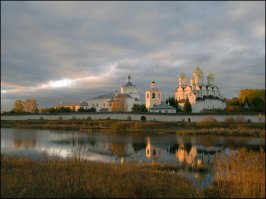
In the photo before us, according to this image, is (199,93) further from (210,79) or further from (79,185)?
(79,185)

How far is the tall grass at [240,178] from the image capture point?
7.57 meters

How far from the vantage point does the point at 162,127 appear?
3938 centimetres

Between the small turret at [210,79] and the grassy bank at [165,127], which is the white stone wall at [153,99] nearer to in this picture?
the small turret at [210,79]

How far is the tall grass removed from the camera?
24.8 feet

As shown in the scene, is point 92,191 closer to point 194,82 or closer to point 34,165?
point 34,165

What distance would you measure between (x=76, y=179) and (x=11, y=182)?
152cm

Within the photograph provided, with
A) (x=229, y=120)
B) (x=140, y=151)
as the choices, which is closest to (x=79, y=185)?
(x=140, y=151)

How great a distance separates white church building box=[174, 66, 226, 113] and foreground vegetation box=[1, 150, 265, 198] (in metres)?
51.9

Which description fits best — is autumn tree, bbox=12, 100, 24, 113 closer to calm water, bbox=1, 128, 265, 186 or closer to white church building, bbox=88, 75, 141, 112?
white church building, bbox=88, 75, 141, 112

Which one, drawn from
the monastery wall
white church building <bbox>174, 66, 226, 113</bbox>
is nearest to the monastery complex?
white church building <bbox>174, 66, 226, 113</bbox>

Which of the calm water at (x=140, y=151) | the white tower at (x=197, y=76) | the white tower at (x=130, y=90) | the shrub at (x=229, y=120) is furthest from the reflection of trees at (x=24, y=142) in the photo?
the white tower at (x=130, y=90)

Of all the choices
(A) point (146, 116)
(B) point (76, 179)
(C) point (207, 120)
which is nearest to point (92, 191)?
(B) point (76, 179)

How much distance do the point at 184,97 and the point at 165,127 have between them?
26.5 meters

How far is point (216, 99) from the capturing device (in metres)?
62.1
